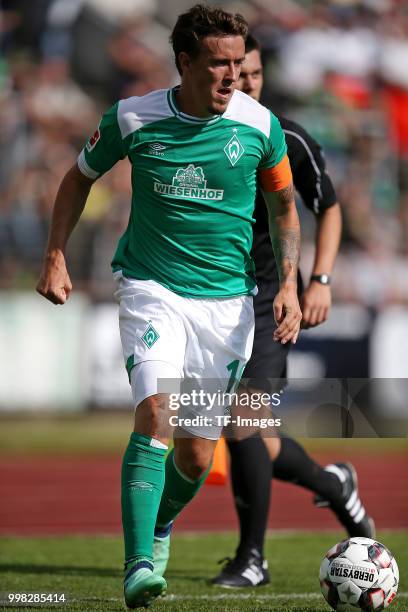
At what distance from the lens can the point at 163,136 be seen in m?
4.70

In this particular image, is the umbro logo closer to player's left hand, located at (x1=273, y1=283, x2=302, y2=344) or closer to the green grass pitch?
player's left hand, located at (x1=273, y1=283, x2=302, y2=344)

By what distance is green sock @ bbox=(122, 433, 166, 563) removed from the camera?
4.44m

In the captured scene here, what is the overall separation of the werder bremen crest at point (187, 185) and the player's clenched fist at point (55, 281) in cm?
52

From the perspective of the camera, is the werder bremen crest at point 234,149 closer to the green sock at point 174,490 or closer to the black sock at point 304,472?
the green sock at point 174,490

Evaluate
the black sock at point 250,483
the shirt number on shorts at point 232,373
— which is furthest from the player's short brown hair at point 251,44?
the black sock at point 250,483

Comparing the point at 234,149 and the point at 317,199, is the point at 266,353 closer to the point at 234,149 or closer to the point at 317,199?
the point at 317,199

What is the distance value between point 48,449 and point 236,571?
32.2 ft

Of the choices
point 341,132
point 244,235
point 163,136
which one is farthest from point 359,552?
point 341,132

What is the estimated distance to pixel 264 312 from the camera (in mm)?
6023

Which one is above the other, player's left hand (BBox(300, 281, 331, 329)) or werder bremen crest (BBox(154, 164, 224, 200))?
werder bremen crest (BBox(154, 164, 224, 200))

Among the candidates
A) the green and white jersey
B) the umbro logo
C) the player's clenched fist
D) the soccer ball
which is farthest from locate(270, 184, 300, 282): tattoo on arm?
the soccer ball

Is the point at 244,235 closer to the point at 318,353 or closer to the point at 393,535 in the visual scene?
the point at 393,535

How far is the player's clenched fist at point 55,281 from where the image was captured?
468 centimetres

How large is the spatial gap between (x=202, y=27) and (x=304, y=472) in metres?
2.81
